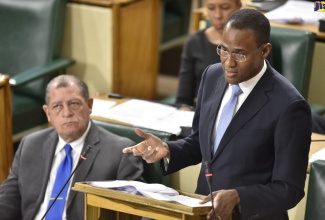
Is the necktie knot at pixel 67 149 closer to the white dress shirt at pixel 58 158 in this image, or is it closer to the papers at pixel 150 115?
the white dress shirt at pixel 58 158

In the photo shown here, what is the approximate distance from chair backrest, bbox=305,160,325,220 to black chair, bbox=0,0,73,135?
83.0 inches

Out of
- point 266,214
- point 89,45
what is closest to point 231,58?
point 266,214

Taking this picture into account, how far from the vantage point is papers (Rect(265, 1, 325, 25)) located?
4551 millimetres

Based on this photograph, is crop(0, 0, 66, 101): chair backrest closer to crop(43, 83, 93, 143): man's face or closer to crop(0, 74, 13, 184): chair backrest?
crop(0, 74, 13, 184): chair backrest

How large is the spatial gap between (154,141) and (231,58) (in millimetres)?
394

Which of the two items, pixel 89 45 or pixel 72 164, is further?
pixel 89 45

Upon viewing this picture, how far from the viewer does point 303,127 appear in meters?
2.53

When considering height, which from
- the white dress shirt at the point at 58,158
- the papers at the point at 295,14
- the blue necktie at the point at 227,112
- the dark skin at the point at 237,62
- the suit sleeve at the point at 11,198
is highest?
the dark skin at the point at 237,62

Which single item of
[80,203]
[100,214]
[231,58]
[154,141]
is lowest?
[80,203]

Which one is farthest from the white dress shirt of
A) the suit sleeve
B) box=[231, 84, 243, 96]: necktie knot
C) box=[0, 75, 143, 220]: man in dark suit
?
box=[231, 84, 243, 96]: necktie knot

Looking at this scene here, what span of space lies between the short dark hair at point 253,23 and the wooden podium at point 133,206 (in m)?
0.55

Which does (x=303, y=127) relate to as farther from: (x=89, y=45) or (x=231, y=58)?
(x=89, y=45)

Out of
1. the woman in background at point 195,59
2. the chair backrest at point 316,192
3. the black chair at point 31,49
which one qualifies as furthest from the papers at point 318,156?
the black chair at point 31,49

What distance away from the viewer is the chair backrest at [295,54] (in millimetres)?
4168
